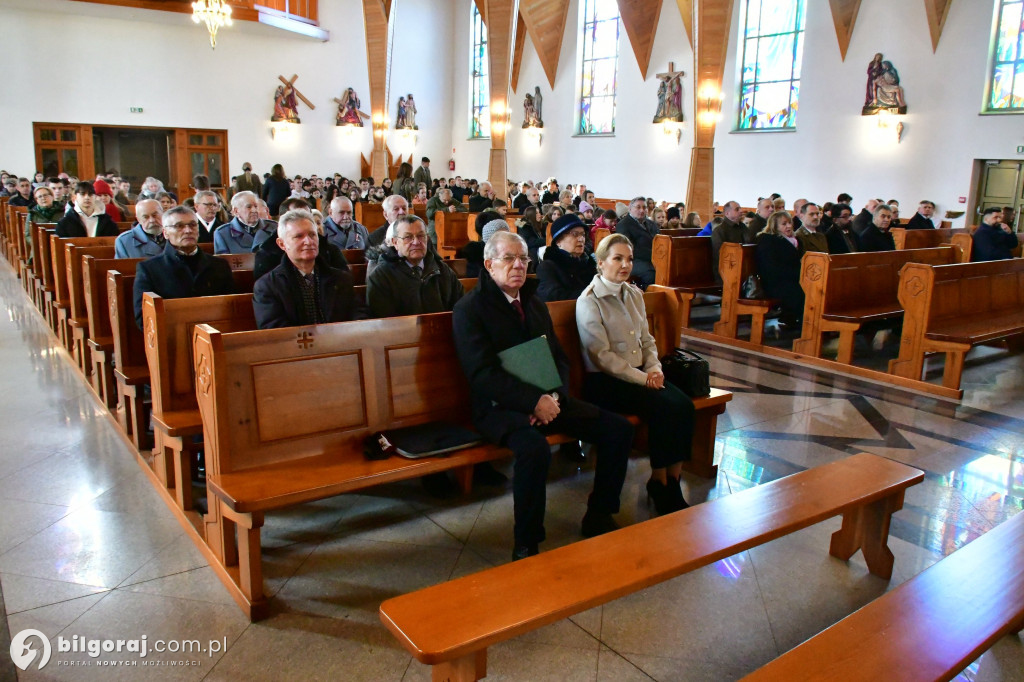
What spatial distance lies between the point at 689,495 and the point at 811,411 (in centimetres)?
176

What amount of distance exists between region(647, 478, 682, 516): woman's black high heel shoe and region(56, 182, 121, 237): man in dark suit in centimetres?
554

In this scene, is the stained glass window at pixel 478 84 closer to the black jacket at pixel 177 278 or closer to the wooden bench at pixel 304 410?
the black jacket at pixel 177 278

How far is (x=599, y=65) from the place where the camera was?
62.6 ft

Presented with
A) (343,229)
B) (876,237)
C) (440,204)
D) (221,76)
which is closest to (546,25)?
(221,76)

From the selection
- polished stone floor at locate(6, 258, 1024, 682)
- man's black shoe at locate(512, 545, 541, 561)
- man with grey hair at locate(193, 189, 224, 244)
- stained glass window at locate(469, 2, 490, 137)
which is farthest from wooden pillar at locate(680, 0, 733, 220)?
man's black shoe at locate(512, 545, 541, 561)

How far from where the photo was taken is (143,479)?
11.8ft

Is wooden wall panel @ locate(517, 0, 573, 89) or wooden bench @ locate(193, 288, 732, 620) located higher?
wooden wall panel @ locate(517, 0, 573, 89)

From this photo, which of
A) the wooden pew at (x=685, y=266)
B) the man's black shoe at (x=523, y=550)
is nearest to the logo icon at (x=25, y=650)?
the man's black shoe at (x=523, y=550)

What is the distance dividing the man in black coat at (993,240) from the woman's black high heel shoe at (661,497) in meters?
6.43

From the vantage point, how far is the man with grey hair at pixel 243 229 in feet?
18.2

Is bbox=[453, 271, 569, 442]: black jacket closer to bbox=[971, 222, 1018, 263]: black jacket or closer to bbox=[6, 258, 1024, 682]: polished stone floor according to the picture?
bbox=[6, 258, 1024, 682]: polished stone floor

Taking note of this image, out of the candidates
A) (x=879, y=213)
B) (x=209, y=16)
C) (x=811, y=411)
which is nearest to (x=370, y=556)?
(x=811, y=411)

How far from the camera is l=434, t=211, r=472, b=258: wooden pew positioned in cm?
1028

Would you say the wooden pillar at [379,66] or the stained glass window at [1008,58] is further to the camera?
the wooden pillar at [379,66]
